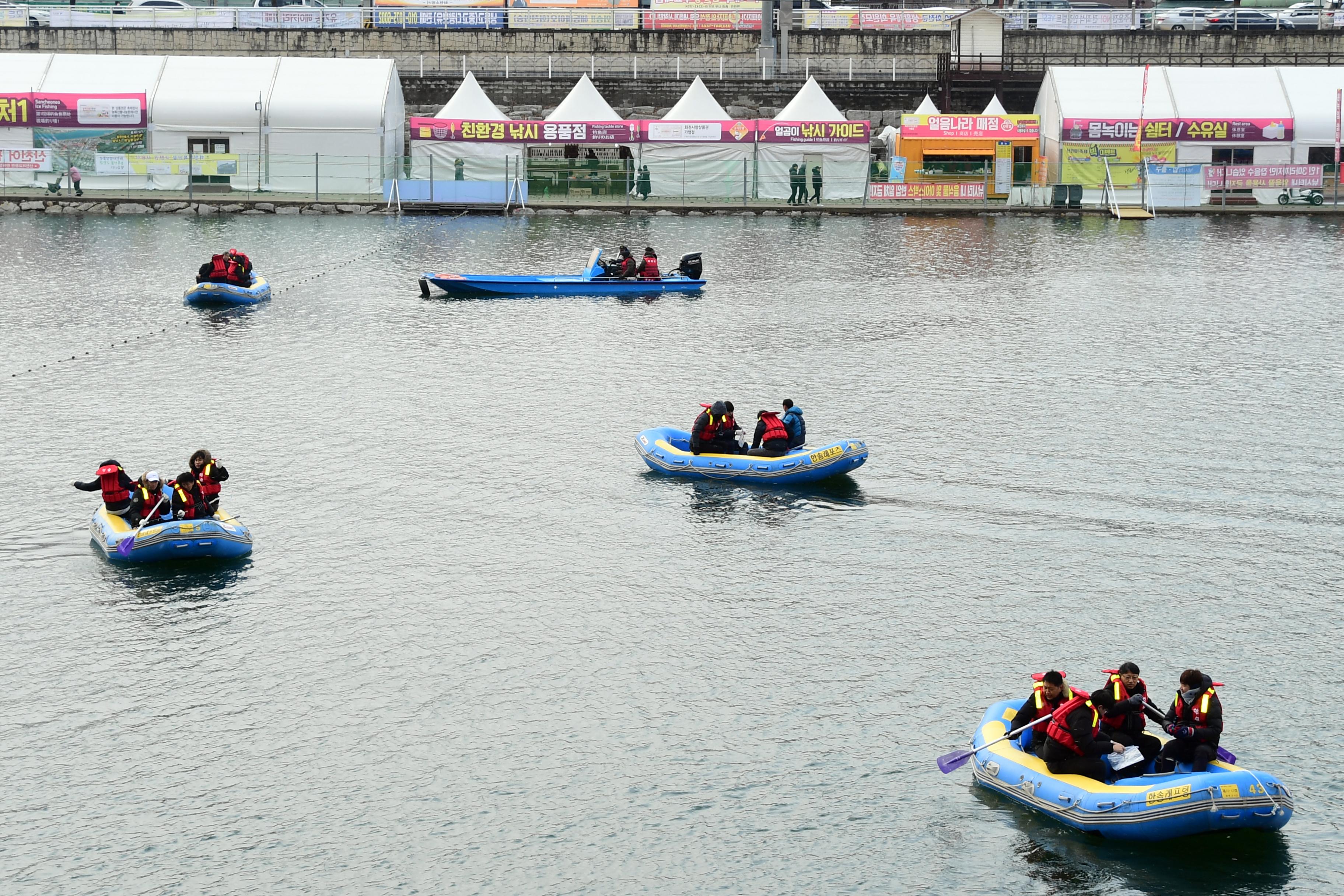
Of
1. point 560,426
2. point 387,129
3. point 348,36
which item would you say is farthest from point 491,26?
point 560,426

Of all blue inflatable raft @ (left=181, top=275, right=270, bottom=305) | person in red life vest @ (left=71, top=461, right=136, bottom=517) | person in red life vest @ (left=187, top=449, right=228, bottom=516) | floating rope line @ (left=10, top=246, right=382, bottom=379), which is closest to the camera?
person in red life vest @ (left=187, top=449, right=228, bottom=516)

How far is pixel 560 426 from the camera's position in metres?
34.2

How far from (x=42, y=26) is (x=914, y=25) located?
49.4 metres

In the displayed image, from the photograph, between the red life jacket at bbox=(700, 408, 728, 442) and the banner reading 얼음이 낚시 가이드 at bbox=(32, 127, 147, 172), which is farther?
the banner reading 얼음이 낚시 가이드 at bbox=(32, 127, 147, 172)

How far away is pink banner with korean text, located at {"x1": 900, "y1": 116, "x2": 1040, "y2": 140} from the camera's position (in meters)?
77.9

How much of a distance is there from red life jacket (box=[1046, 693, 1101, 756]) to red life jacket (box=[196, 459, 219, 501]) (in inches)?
585

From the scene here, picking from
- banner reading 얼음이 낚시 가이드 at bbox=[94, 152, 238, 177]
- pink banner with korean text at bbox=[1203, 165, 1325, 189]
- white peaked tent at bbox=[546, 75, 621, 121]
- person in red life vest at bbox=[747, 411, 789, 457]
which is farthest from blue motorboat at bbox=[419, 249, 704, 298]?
pink banner with korean text at bbox=[1203, 165, 1325, 189]

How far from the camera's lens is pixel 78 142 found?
7612cm

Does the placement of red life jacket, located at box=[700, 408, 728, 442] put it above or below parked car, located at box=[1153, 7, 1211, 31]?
below

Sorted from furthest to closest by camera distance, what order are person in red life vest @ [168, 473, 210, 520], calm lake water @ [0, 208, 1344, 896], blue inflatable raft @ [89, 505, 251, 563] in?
person in red life vest @ [168, 473, 210, 520] → blue inflatable raft @ [89, 505, 251, 563] → calm lake water @ [0, 208, 1344, 896]

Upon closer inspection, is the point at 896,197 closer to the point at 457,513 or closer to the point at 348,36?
the point at 348,36

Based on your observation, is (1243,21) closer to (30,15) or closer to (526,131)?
(526,131)

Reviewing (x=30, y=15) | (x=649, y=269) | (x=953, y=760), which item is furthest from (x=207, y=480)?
(x=30, y=15)

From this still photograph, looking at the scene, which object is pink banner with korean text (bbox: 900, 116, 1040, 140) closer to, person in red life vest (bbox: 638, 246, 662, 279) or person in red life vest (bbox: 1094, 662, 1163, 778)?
person in red life vest (bbox: 638, 246, 662, 279)
